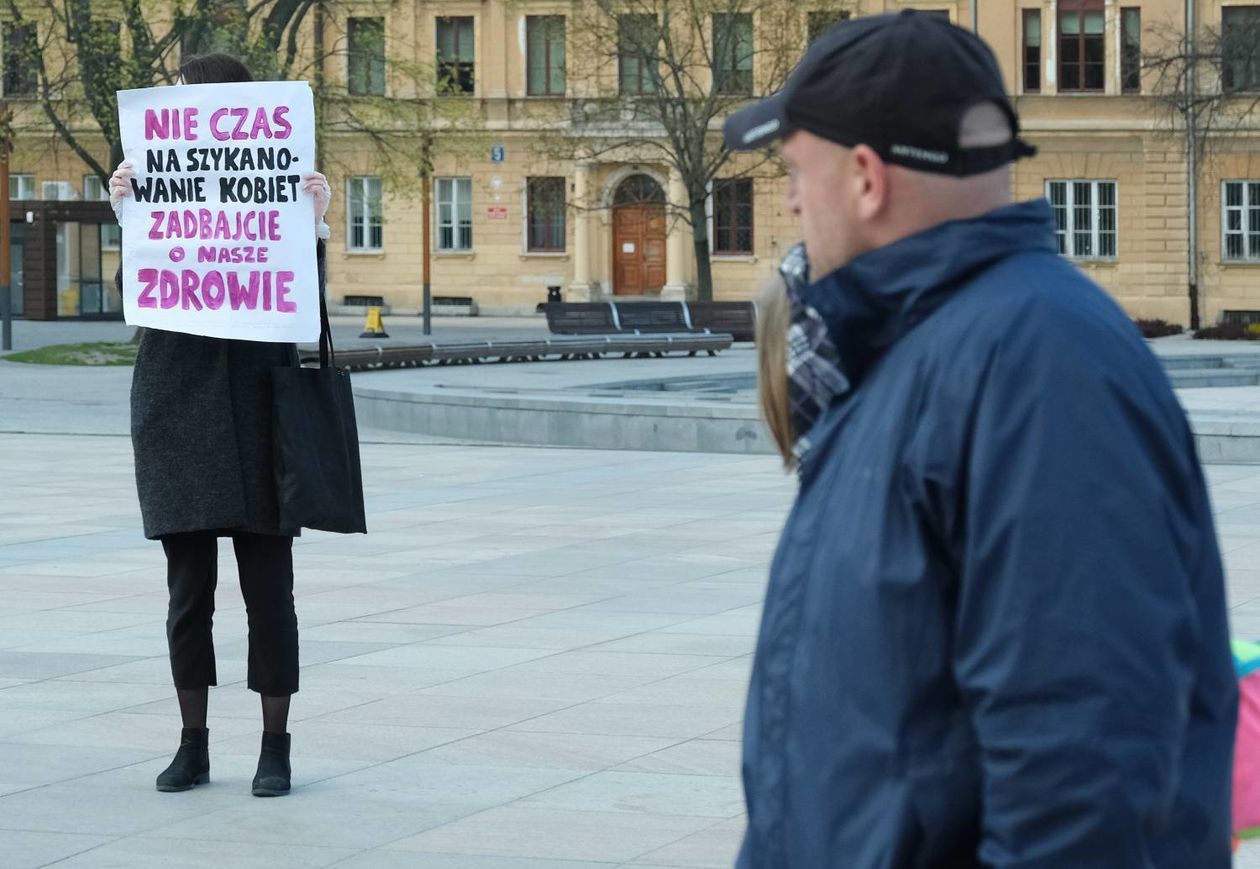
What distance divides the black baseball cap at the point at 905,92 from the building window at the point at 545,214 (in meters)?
50.3

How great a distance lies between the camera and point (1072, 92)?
5028 cm

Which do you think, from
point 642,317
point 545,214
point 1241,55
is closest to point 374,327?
point 642,317

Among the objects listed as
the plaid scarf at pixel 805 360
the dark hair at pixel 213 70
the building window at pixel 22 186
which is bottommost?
the plaid scarf at pixel 805 360

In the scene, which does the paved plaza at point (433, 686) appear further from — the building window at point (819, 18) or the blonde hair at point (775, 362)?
the building window at point (819, 18)

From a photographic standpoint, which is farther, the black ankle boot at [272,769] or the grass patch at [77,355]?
the grass patch at [77,355]

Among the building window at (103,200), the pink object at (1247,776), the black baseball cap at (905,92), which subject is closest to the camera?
the black baseball cap at (905,92)

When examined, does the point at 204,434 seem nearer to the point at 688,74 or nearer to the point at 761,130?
the point at 761,130

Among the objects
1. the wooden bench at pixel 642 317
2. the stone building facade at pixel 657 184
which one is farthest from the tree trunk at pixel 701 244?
the wooden bench at pixel 642 317

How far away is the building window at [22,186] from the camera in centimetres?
5419

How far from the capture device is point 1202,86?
48.4 m

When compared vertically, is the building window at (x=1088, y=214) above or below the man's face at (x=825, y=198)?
above

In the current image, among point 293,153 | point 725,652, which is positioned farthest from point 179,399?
point 725,652

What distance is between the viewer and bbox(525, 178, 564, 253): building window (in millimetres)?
52281

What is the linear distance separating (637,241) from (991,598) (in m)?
50.7
